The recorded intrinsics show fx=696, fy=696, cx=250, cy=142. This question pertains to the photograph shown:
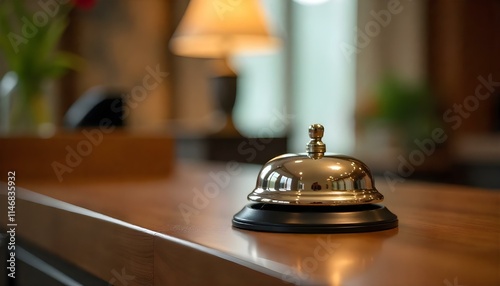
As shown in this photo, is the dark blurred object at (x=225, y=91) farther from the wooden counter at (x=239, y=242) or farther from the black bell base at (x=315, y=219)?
the black bell base at (x=315, y=219)

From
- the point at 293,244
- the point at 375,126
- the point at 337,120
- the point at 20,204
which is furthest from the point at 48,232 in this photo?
the point at 337,120

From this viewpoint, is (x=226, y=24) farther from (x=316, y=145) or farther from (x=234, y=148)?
(x=316, y=145)

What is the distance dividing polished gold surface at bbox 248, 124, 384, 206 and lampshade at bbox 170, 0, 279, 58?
2.40 metres

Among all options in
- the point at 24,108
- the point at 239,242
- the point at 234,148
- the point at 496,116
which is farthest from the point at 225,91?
the point at 239,242

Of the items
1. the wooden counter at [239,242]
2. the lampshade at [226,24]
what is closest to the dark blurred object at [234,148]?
the lampshade at [226,24]

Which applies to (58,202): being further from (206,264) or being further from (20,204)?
(206,264)

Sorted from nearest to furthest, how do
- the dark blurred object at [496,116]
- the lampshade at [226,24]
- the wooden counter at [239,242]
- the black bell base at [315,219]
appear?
1. the wooden counter at [239,242]
2. the black bell base at [315,219]
3. the lampshade at [226,24]
4. the dark blurred object at [496,116]

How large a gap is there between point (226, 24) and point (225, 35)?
0.18ft

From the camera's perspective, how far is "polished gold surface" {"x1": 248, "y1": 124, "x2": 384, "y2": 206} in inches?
22.2

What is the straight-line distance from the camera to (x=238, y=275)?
0.41 metres

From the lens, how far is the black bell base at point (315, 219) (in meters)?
0.54

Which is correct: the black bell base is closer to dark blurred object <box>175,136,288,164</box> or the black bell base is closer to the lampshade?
the lampshade

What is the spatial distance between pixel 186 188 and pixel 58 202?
1.03 ft

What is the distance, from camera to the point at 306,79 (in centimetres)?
585
